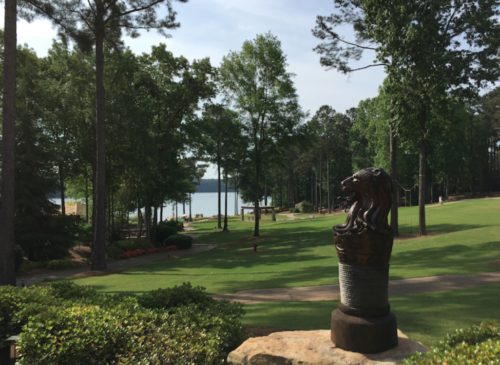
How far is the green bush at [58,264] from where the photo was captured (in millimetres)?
19820

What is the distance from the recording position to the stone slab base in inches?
182

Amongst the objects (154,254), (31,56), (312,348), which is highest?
(31,56)

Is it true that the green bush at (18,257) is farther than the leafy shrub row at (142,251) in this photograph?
No

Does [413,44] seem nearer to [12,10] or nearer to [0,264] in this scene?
[12,10]

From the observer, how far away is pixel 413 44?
52.3 feet

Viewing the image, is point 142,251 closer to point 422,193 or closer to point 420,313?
point 422,193

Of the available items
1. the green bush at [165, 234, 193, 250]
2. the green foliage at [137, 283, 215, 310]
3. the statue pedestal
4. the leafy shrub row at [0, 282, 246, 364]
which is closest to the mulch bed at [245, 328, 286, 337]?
the leafy shrub row at [0, 282, 246, 364]

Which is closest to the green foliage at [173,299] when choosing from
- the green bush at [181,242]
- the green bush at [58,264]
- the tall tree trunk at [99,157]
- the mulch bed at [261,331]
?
the mulch bed at [261,331]

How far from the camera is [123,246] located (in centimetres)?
2562

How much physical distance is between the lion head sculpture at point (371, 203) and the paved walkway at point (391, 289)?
5063 millimetres

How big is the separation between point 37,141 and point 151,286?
1517 cm

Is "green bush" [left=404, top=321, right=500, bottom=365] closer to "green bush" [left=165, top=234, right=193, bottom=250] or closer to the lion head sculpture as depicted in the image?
the lion head sculpture

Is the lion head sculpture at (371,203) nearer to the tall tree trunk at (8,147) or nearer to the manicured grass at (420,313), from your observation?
the manicured grass at (420,313)

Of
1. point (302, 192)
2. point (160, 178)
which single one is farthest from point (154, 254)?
point (302, 192)
